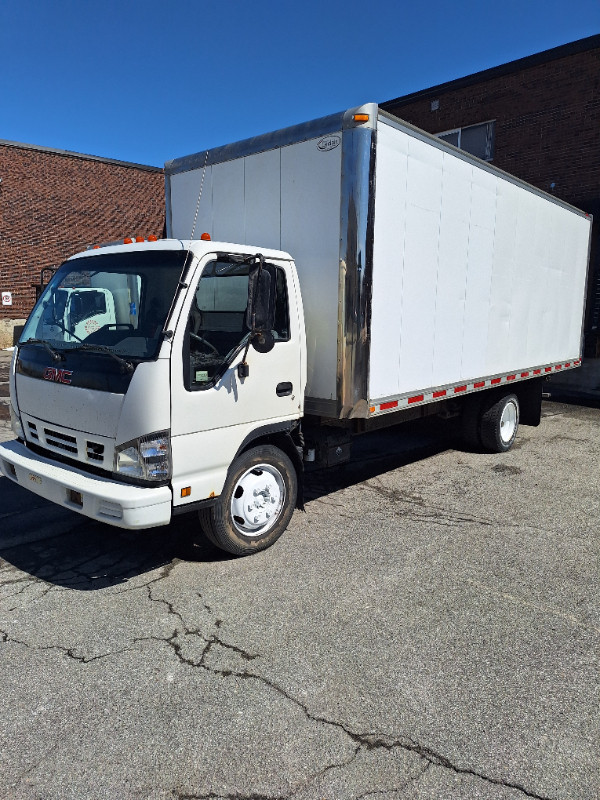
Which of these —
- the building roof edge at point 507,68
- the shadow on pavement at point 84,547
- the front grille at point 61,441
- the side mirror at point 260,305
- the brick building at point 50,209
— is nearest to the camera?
the side mirror at point 260,305

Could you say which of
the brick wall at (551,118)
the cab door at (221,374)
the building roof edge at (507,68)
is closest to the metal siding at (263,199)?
the cab door at (221,374)

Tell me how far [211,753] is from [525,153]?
16.2 m

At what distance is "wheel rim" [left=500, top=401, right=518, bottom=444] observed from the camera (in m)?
8.01

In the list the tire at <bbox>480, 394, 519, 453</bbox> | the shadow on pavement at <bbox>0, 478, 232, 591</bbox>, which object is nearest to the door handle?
the shadow on pavement at <bbox>0, 478, 232, 591</bbox>

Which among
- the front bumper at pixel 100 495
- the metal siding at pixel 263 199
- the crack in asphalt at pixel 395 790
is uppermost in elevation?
the metal siding at pixel 263 199

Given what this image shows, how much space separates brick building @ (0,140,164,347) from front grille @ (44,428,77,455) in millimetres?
19857

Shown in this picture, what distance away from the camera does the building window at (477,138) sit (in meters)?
16.0

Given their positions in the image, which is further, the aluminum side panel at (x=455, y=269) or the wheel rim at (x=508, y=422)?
the wheel rim at (x=508, y=422)

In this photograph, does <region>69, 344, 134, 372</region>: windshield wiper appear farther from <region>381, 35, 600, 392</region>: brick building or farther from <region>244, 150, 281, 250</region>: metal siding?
<region>381, 35, 600, 392</region>: brick building

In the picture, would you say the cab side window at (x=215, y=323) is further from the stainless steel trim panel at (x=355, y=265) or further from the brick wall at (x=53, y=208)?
the brick wall at (x=53, y=208)

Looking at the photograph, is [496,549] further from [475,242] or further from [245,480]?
[475,242]

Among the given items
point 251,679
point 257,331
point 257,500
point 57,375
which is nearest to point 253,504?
point 257,500

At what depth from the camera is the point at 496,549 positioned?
4887 mm

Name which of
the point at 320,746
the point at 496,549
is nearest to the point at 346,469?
the point at 496,549
